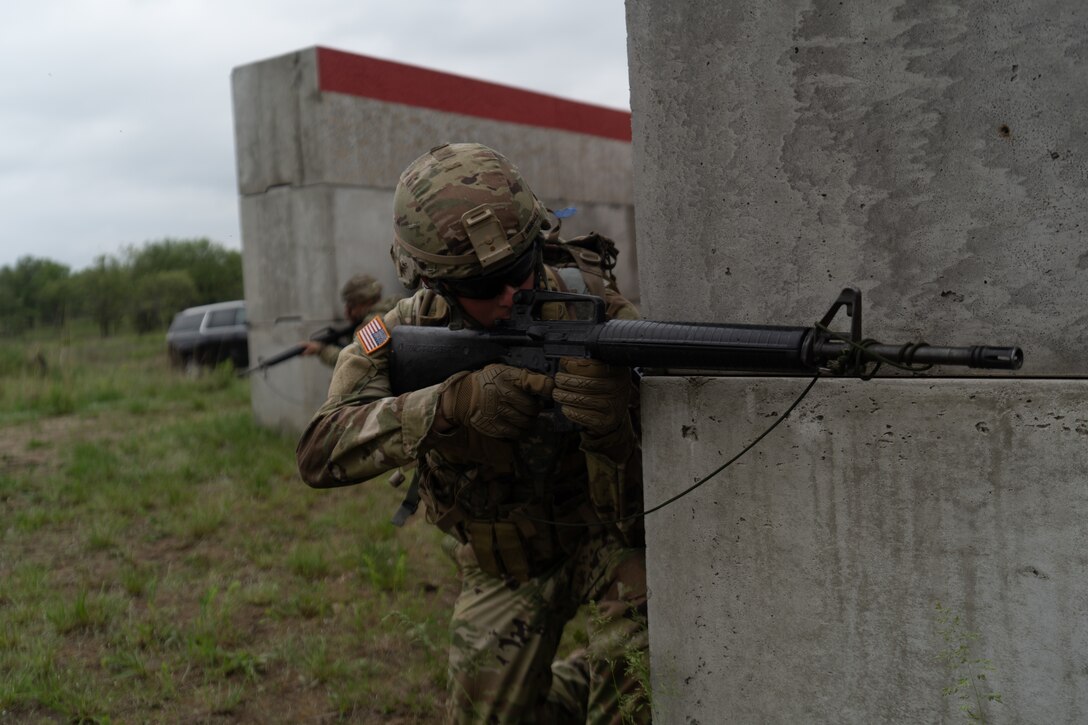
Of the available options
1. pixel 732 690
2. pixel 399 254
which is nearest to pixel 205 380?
pixel 399 254

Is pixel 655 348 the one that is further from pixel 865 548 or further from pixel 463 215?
pixel 463 215

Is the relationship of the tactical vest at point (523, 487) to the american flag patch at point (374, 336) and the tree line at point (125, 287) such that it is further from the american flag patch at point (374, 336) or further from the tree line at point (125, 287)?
the tree line at point (125, 287)

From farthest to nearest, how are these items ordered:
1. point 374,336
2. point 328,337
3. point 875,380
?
point 328,337
point 374,336
point 875,380

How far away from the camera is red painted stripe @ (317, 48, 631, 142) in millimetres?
7516

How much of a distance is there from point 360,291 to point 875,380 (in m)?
5.44

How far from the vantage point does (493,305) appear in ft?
8.32

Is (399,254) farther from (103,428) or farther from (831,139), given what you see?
(103,428)

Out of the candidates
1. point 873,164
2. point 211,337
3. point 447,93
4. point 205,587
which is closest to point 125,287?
point 211,337

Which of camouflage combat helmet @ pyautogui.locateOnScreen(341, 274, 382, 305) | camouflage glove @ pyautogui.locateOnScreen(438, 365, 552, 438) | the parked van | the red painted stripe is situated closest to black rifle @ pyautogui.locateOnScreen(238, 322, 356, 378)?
camouflage combat helmet @ pyautogui.locateOnScreen(341, 274, 382, 305)

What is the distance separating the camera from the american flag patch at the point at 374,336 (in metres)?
2.78

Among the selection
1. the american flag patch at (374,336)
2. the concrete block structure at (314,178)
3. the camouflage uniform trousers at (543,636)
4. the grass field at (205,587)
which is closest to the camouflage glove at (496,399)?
the american flag patch at (374,336)

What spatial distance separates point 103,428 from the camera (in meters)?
8.11

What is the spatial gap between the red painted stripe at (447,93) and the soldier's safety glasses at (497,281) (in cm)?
410

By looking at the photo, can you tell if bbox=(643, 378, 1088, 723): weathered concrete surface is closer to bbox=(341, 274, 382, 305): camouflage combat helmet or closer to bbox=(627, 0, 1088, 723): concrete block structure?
bbox=(627, 0, 1088, 723): concrete block structure
